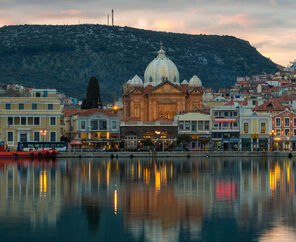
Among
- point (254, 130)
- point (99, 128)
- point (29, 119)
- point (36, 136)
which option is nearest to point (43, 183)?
point (36, 136)

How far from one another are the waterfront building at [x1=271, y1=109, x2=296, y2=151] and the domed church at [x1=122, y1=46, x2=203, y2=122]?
22.4 m

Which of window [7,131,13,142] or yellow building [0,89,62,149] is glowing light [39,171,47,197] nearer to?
window [7,131,13,142]

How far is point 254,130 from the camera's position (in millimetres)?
125562

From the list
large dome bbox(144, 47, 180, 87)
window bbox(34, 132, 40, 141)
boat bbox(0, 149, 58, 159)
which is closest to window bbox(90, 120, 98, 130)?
window bbox(34, 132, 40, 141)

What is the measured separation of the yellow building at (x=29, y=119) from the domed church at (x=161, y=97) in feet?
90.3

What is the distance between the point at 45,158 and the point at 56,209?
60.5 metres

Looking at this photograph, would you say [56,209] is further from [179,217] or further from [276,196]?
[276,196]

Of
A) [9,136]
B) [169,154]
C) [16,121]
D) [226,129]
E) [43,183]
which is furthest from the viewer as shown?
[226,129]

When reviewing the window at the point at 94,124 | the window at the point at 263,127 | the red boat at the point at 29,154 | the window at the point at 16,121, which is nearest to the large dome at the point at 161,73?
the window at the point at 94,124

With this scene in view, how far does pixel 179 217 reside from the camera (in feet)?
137

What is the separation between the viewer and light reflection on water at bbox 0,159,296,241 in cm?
3759

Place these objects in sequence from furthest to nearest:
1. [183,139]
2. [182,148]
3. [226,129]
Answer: [226,129], [183,139], [182,148]

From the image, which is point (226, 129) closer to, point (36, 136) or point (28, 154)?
point (36, 136)

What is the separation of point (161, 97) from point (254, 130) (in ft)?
83.4
